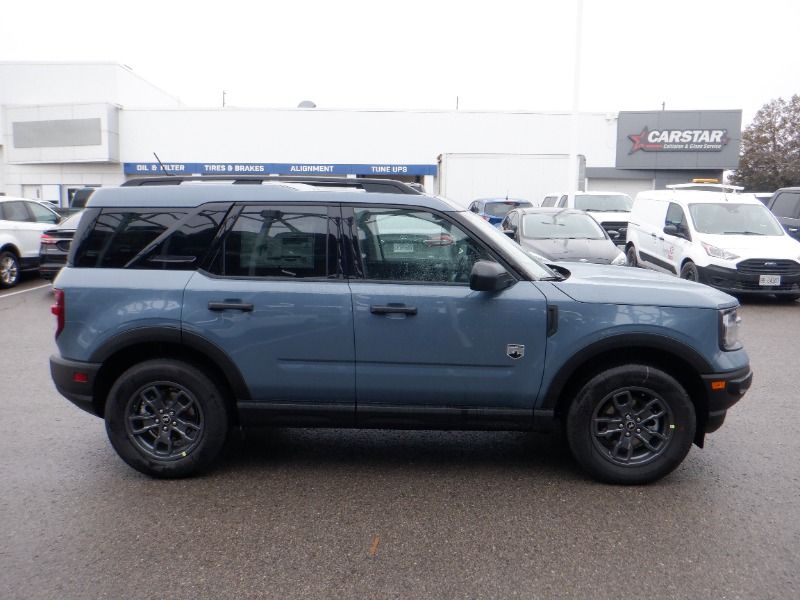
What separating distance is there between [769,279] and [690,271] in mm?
1225

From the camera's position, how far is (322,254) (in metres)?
4.35

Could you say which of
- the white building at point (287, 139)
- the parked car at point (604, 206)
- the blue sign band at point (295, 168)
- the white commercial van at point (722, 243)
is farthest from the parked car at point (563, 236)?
the blue sign band at point (295, 168)

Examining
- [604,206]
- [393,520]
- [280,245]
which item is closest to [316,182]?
[280,245]

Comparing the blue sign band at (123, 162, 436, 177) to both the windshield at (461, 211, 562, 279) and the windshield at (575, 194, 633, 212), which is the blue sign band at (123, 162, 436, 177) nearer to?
the windshield at (575, 194, 633, 212)

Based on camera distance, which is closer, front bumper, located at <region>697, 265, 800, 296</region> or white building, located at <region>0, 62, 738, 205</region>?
front bumper, located at <region>697, 265, 800, 296</region>

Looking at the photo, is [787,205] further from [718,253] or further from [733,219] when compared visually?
[718,253]

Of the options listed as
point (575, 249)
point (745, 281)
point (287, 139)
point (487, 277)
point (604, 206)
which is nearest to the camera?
Result: point (487, 277)

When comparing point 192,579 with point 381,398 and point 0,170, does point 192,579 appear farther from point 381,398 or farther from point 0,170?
point 0,170

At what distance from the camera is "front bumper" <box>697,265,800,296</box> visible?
11305 millimetres

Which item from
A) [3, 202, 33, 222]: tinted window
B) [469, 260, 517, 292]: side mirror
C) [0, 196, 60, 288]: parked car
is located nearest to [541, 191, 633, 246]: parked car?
[0, 196, 60, 288]: parked car

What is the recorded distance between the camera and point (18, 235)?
13.8 m

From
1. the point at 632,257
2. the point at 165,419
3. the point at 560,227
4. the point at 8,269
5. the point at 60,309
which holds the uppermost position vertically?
the point at 560,227

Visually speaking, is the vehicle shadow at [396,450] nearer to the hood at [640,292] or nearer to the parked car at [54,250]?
the hood at [640,292]

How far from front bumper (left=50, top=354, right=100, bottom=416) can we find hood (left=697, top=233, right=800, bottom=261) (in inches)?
399
